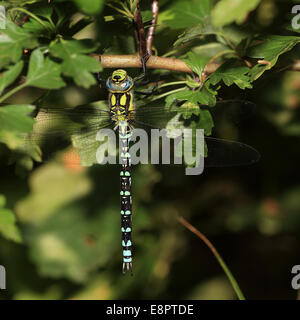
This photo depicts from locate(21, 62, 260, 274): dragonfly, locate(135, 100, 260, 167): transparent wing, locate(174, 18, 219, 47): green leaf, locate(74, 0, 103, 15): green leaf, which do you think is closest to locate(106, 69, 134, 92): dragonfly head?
locate(21, 62, 260, 274): dragonfly

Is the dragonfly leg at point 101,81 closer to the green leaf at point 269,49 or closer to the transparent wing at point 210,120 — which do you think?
the transparent wing at point 210,120

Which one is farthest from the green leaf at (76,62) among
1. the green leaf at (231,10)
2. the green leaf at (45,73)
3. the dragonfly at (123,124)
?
the green leaf at (231,10)

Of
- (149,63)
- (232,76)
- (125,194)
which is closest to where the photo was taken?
(232,76)

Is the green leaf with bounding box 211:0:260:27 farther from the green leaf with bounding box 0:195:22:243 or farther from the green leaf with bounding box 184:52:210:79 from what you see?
the green leaf with bounding box 0:195:22:243

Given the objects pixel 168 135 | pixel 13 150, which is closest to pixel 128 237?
pixel 168 135

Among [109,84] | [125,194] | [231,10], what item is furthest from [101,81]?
[231,10]

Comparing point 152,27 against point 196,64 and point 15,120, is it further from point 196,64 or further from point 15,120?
point 15,120

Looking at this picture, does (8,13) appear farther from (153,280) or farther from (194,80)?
(153,280)
